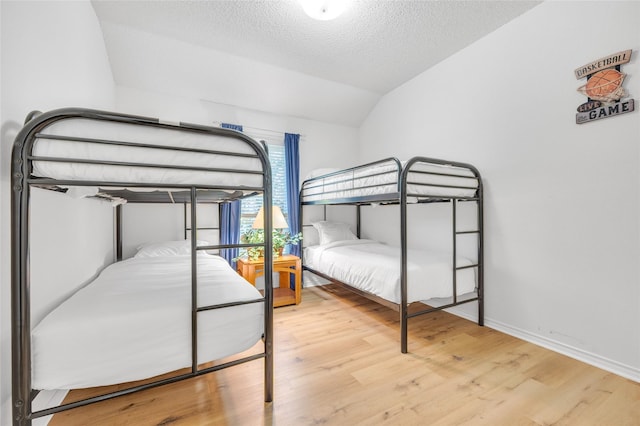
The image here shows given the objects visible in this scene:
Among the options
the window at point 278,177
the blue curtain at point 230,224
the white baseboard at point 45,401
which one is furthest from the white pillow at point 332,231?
the white baseboard at point 45,401

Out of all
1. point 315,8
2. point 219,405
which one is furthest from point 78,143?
point 315,8

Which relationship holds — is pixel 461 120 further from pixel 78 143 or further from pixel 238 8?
pixel 78 143

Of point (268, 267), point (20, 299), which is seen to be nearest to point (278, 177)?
point (268, 267)

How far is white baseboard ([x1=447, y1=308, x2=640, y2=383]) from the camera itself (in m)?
1.75

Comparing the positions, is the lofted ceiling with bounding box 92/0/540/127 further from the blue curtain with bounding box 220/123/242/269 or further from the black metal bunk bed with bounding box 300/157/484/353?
the black metal bunk bed with bounding box 300/157/484/353

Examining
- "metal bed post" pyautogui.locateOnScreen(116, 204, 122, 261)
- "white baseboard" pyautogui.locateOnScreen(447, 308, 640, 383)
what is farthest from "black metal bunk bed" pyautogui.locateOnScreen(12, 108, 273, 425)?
"white baseboard" pyautogui.locateOnScreen(447, 308, 640, 383)

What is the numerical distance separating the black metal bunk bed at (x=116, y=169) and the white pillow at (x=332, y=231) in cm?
231

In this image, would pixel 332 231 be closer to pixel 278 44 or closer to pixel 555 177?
pixel 278 44

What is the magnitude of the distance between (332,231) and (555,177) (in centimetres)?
242

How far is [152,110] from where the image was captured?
313cm

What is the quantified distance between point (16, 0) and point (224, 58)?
76.9 inches

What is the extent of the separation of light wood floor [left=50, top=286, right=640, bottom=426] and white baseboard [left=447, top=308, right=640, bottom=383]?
0.20 feet

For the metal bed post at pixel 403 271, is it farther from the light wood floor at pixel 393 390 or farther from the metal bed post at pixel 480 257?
the metal bed post at pixel 480 257

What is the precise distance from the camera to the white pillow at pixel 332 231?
3.71 metres
